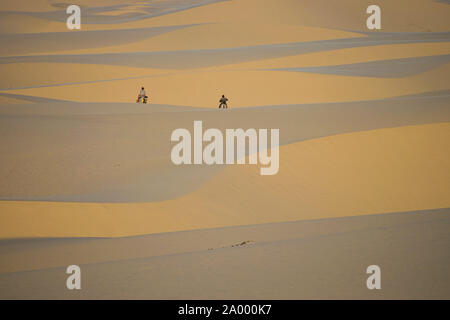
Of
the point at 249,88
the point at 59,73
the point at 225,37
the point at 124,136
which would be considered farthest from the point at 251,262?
the point at 225,37

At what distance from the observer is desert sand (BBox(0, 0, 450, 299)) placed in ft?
20.9

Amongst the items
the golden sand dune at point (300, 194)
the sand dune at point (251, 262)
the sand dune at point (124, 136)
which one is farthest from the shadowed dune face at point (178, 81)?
the sand dune at point (251, 262)

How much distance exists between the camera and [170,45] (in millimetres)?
25531

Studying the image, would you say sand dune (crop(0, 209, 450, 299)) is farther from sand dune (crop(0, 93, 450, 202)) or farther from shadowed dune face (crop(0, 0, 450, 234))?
sand dune (crop(0, 93, 450, 202))

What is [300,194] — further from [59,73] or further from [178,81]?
[59,73]

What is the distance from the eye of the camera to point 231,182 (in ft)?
32.2

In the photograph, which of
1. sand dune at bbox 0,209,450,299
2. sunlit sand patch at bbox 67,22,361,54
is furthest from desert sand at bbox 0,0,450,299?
sunlit sand patch at bbox 67,22,361,54

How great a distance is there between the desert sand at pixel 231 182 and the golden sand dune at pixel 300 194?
0.12ft

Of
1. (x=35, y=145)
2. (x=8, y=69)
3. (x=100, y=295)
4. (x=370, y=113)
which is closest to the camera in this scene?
(x=100, y=295)

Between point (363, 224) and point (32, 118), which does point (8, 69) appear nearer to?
point (32, 118)

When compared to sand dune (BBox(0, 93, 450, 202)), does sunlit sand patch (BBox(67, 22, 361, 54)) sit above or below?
above

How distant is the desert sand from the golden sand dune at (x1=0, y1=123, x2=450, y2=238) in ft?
0.12

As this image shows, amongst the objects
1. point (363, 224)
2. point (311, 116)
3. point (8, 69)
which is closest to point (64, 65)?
point (8, 69)
